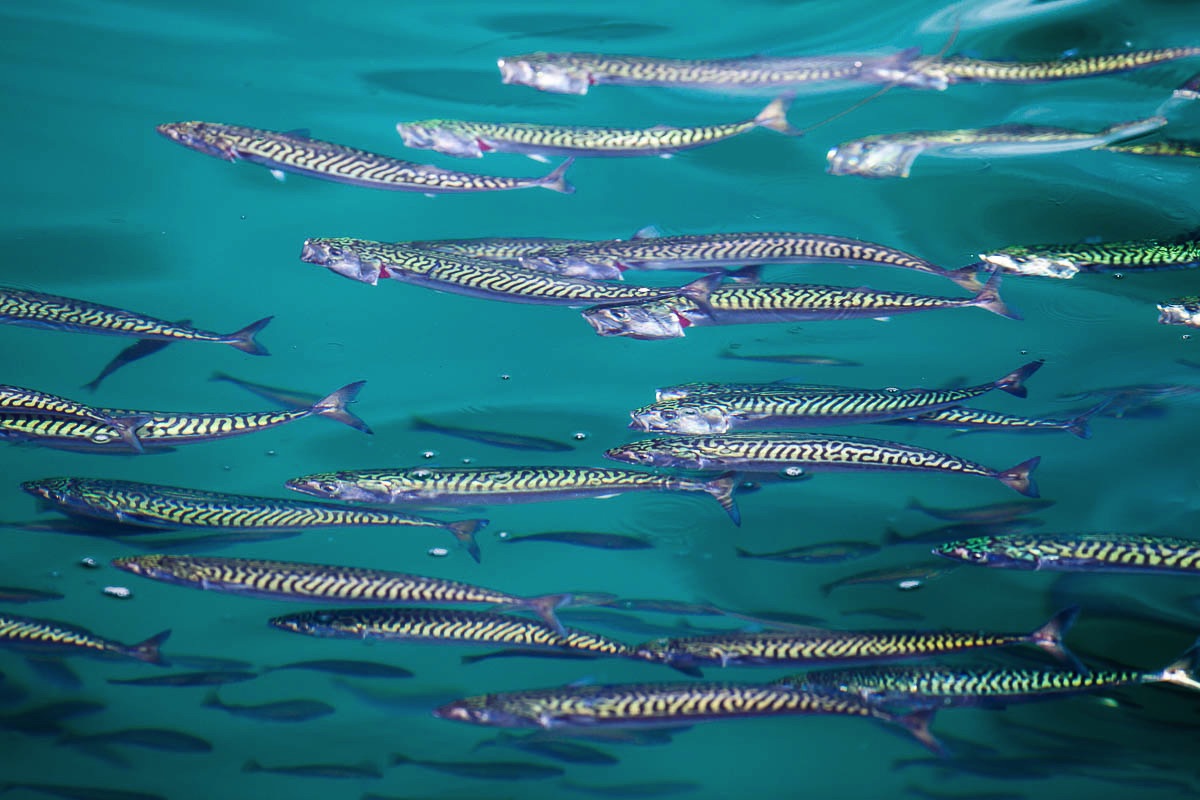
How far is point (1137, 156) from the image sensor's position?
679 cm

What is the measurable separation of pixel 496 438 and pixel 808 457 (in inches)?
109

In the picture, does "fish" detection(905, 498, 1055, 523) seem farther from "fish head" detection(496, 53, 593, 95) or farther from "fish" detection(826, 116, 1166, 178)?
"fish head" detection(496, 53, 593, 95)

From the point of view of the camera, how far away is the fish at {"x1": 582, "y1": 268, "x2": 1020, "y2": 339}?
5719 mm

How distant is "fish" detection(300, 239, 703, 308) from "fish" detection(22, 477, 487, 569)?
163 centimetres

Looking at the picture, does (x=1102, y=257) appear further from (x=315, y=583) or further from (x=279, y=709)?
(x=279, y=709)

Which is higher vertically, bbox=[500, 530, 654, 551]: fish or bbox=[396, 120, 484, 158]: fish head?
bbox=[396, 120, 484, 158]: fish head

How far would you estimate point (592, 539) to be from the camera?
676 cm

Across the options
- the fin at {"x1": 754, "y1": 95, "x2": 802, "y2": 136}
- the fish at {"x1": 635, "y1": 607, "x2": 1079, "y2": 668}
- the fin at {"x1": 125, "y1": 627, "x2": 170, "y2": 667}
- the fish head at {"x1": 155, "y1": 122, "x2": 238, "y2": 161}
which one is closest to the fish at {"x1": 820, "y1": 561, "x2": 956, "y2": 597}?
the fish at {"x1": 635, "y1": 607, "x2": 1079, "y2": 668}

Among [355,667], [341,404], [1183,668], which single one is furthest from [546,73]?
[1183,668]

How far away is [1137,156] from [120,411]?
813 cm

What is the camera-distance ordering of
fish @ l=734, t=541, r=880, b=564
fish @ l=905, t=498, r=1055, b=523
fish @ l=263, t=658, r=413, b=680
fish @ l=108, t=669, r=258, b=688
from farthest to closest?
1. fish @ l=905, t=498, r=1055, b=523
2. fish @ l=734, t=541, r=880, b=564
3. fish @ l=263, t=658, r=413, b=680
4. fish @ l=108, t=669, r=258, b=688

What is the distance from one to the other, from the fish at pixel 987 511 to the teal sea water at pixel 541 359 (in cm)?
17

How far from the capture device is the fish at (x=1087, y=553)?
212 inches

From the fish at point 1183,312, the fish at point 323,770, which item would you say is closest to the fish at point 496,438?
the fish at point 323,770
